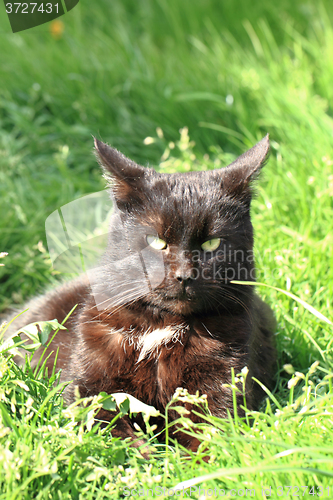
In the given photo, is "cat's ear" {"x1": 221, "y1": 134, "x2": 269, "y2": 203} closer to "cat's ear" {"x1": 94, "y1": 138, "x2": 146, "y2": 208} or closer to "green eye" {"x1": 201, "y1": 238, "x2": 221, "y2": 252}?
"green eye" {"x1": 201, "y1": 238, "x2": 221, "y2": 252}

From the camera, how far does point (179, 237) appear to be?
6.04 feet

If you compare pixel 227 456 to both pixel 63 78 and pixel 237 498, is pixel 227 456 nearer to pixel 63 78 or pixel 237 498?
pixel 237 498

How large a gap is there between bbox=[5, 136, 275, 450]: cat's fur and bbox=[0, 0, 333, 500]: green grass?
202 mm

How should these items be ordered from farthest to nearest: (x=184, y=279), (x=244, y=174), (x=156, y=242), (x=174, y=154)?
(x=174, y=154) → (x=244, y=174) → (x=156, y=242) → (x=184, y=279)

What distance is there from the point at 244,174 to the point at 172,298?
24.8 inches

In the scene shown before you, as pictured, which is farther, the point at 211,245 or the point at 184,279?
the point at 211,245

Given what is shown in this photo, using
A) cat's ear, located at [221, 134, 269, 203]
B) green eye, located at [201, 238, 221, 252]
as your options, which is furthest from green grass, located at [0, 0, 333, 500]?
cat's ear, located at [221, 134, 269, 203]

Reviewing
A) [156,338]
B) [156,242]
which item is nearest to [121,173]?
[156,242]

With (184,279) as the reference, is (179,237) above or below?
above

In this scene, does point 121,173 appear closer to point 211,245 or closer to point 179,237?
point 179,237

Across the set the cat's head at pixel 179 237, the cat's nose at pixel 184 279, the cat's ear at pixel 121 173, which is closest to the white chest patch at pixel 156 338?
the cat's head at pixel 179 237

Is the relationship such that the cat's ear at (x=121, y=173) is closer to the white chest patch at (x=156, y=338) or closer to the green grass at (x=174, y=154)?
the white chest patch at (x=156, y=338)

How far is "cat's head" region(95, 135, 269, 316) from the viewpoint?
1836 millimetres

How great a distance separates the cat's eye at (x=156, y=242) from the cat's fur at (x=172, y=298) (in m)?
0.02
